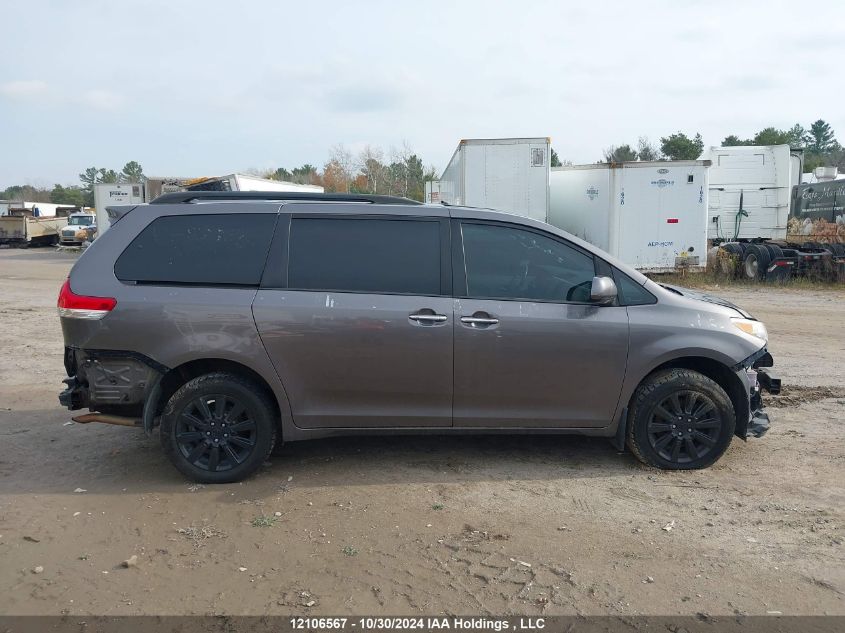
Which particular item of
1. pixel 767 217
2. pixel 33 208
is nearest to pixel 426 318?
pixel 767 217

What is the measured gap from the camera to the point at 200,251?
15.4 ft

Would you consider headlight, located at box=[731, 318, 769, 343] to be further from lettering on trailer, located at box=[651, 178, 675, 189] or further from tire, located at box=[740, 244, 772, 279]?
tire, located at box=[740, 244, 772, 279]

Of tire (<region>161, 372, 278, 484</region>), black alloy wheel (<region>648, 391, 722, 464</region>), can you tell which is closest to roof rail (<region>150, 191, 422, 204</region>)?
tire (<region>161, 372, 278, 484</region>)

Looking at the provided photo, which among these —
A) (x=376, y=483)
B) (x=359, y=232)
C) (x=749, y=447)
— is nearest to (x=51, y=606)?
(x=376, y=483)

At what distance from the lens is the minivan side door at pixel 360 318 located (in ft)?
14.9

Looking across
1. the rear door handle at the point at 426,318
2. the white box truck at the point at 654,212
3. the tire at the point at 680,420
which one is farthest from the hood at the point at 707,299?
the white box truck at the point at 654,212

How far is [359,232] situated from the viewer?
475cm

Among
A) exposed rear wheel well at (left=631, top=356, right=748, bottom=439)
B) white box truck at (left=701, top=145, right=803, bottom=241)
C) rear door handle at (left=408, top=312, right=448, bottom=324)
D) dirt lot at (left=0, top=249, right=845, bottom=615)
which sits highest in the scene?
white box truck at (left=701, top=145, right=803, bottom=241)

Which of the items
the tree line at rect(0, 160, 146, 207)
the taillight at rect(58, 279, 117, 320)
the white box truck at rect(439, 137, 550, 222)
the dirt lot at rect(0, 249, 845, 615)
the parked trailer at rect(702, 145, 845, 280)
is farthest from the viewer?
the tree line at rect(0, 160, 146, 207)

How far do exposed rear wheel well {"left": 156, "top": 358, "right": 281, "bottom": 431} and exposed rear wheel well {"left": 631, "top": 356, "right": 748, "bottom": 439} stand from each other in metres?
2.58

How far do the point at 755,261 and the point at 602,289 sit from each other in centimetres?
1499

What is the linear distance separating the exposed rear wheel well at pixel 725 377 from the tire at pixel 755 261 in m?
14.1

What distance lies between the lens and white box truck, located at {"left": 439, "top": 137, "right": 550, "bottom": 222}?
16250mm

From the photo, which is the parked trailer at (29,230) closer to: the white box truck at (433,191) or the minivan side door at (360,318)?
the white box truck at (433,191)
